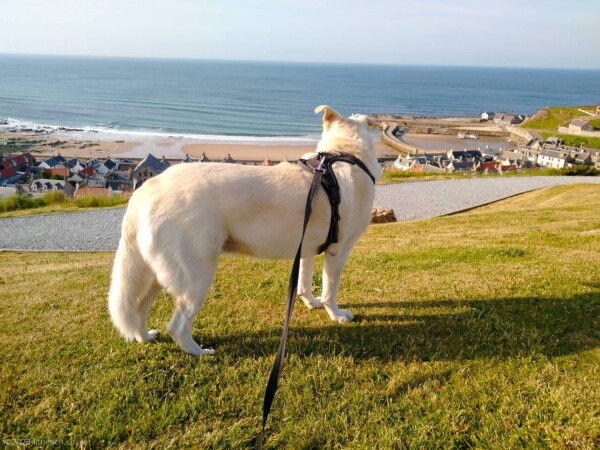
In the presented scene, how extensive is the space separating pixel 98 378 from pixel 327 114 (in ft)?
12.3

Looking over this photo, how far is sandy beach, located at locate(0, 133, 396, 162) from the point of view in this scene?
2144 inches

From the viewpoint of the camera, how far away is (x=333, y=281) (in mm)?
4785

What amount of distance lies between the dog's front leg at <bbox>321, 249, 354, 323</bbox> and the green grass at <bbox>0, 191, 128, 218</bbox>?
61.1ft

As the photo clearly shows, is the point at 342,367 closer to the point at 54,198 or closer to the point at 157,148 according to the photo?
the point at 54,198

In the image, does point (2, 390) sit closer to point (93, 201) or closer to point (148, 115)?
point (93, 201)

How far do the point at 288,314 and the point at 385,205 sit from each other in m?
17.2

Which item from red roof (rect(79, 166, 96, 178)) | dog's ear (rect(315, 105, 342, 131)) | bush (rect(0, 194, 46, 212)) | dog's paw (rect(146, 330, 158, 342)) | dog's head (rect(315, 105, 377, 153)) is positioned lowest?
red roof (rect(79, 166, 96, 178))

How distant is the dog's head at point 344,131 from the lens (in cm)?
482

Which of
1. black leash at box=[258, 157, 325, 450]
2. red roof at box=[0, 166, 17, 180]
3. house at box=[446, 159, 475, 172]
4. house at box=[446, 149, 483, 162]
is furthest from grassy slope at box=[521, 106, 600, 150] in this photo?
black leash at box=[258, 157, 325, 450]

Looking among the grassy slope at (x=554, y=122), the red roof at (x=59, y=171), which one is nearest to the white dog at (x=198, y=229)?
the red roof at (x=59, y=171)

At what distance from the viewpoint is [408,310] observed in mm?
5176

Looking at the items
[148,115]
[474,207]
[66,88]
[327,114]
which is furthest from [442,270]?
[66,88]

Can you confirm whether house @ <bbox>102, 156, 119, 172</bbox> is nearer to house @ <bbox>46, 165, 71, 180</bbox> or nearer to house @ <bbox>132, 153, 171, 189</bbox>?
house @ <bbox>132, 153, 171, 189</bbox>

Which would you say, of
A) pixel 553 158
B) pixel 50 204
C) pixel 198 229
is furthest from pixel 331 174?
pixel 553 158
